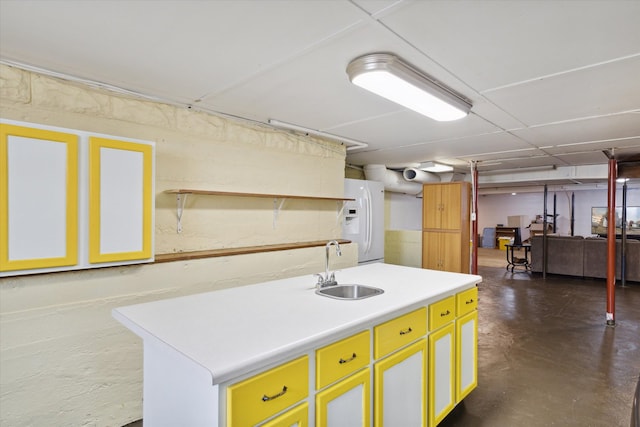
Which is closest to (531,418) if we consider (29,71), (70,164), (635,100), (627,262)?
(635,100)

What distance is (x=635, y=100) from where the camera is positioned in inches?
99.1

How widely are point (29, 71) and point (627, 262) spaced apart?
9.40m

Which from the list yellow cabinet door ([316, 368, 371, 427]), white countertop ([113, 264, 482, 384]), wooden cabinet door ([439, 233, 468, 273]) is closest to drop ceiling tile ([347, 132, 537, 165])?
wooden cabinet door ([439, 233, 468, 273])

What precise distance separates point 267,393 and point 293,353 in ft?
0.53

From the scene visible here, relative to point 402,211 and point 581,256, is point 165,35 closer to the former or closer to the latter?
point 402,211

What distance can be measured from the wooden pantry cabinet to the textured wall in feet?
9.77

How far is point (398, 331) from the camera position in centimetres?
186

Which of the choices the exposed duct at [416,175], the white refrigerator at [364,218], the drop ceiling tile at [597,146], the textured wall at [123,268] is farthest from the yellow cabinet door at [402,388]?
the exposed duct at [416,175]

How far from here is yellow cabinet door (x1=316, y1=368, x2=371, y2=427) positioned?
145 cm

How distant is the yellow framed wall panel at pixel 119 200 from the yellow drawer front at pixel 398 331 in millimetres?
1623

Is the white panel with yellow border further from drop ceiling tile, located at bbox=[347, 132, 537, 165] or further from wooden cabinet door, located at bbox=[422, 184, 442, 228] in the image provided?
wooden cabinet door, located at bbox=[422, 184, 442, 228]

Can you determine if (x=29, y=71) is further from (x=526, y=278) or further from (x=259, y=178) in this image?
(x=526, y=278)

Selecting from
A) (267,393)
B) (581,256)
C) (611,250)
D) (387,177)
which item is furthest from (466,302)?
(581,256)

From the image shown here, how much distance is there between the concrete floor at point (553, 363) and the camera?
96.0 inches
